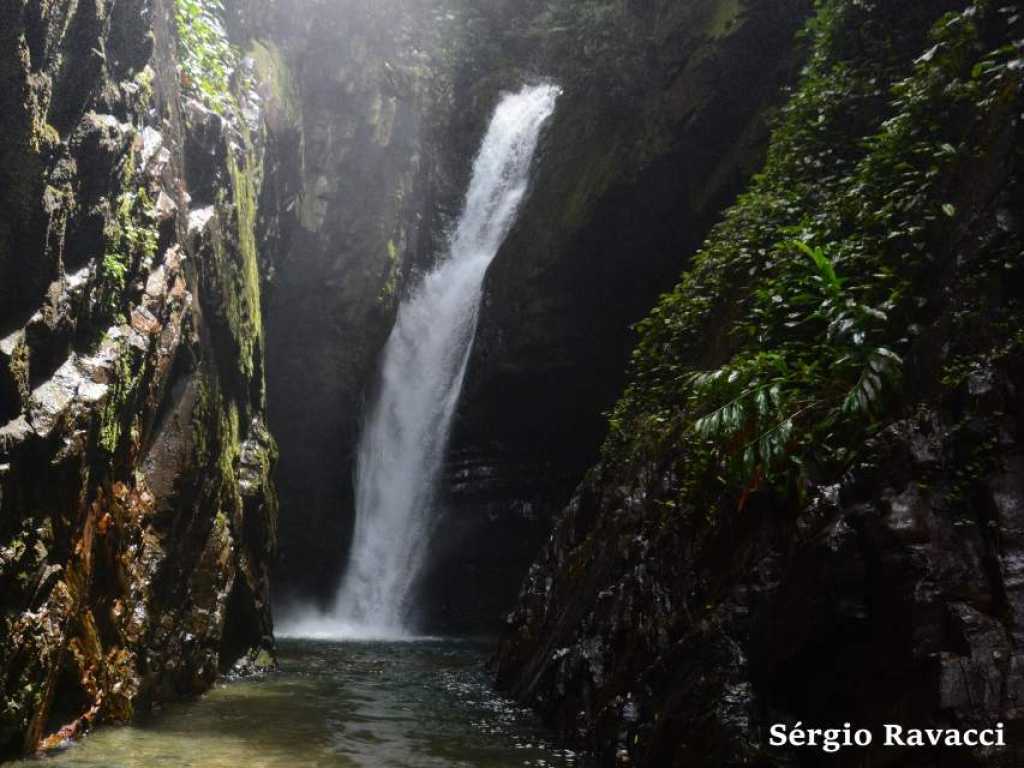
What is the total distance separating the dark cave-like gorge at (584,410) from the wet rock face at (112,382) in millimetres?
36

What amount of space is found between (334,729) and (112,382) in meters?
3.31

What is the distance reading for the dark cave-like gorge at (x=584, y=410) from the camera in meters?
4.62

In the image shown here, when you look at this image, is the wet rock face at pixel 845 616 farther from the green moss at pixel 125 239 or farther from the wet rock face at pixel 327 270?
the wet rock face at pixel 327 270

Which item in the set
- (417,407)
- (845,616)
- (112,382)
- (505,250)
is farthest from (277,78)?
(845,616)

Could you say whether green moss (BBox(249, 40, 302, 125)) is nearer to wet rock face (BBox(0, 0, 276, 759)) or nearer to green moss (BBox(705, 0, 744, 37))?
wet rock face (BBox(0, 0, 276, 759))

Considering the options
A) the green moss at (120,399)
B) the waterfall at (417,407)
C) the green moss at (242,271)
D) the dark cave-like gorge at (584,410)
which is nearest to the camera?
the dark cave-like gorge at (584,410)

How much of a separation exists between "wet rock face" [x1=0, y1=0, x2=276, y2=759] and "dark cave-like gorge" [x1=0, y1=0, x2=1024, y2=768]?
36 millimetres

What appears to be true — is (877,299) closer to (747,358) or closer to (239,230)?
(747,358)

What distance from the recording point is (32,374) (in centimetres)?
545

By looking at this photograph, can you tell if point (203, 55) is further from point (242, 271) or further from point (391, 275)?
point (391, 275)

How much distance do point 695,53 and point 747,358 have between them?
9.77 m

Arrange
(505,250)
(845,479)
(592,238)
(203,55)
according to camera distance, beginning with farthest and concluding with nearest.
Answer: (505,250), (592,238), (203,55), (845,479)

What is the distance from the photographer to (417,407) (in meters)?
18.5

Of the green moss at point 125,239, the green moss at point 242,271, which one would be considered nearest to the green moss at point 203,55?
the green moss at point 242,271
